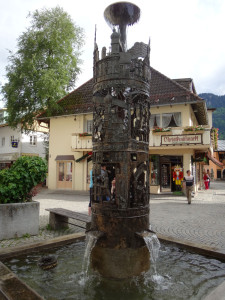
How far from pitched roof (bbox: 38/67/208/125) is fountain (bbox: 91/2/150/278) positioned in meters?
13.8

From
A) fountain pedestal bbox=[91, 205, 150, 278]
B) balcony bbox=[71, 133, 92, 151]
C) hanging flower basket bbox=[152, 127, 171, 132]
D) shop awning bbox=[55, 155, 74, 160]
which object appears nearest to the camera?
fountain pedestal bbox=[91, 205, 150, 278]

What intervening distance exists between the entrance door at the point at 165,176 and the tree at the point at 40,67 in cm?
1058

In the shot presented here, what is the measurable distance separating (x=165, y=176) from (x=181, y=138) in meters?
3.89

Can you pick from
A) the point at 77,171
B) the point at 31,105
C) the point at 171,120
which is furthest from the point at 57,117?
the point at 171,120

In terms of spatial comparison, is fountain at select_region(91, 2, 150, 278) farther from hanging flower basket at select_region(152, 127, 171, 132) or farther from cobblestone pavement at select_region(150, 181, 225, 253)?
hanging flower basket at select_region(152, 127, 171, 132)

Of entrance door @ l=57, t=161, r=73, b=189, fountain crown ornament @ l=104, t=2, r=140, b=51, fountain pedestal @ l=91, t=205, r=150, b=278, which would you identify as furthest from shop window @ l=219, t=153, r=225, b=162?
fountain pedestal @ l=91, t=205, r=150, b=278

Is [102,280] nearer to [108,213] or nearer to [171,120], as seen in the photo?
[108,213]

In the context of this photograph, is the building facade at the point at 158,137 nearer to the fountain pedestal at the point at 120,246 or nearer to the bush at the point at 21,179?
the bush at the point at 21,179

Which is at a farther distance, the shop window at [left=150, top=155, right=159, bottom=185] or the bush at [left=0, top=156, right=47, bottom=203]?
the shop window at [left=150, top=155, right=159, bottom=185]

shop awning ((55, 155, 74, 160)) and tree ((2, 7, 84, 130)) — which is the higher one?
tree ((2, 7, 84, 130))

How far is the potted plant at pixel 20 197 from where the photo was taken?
607cm

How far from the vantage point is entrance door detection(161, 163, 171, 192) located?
757 inches

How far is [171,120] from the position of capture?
18.0m

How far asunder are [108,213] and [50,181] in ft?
65.1
